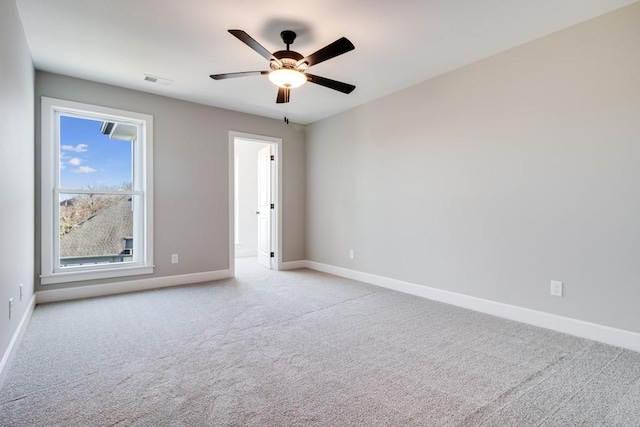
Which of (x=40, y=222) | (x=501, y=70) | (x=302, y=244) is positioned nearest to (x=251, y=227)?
(x=302, y=244)

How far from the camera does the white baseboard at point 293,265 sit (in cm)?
Answer: 553

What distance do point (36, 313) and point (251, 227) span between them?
15.2ft

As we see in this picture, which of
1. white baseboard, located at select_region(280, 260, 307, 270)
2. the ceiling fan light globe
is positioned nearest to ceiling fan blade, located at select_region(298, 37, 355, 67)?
the ceiling fan light globe

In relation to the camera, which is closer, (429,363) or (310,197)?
(429,363)

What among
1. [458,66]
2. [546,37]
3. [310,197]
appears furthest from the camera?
[310,197]

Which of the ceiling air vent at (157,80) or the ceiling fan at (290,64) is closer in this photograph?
the ceiling fan at (290,64)

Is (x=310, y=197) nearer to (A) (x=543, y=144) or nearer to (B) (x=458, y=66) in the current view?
(B) (x=458, y=66)

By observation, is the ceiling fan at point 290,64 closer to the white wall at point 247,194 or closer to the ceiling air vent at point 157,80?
the ceiling air vent at point 157,80

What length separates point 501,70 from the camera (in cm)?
311

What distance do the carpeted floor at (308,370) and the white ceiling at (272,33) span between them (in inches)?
101

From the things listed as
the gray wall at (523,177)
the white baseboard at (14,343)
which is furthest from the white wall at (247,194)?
the white baseboard at (14,343)

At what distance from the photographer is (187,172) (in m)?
4.53

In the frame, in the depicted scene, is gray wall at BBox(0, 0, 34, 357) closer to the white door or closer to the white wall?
the white door

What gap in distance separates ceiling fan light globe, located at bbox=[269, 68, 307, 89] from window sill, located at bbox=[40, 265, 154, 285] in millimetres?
2998
